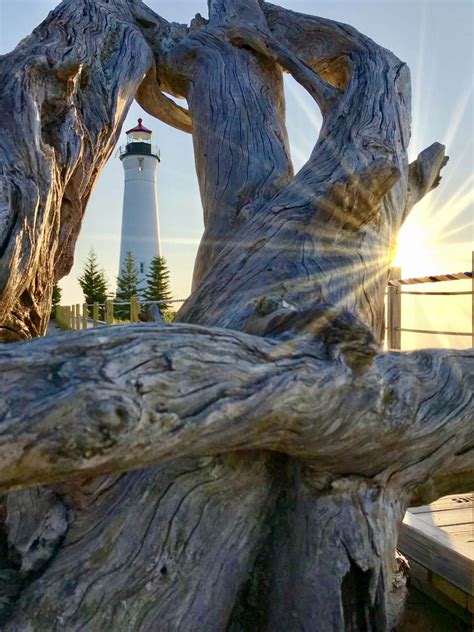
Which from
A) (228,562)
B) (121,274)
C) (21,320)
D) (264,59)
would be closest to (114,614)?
(228,562)

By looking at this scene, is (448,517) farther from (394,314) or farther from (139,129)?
(139,129)

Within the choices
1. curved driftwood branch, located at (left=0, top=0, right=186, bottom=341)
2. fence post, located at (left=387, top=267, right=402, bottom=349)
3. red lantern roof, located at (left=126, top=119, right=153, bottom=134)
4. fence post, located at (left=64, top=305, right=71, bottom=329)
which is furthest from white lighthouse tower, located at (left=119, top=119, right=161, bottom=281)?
curved driftwood branch, located at (left=0, top=0, right=186, bottom=341)

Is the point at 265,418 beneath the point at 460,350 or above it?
beneath

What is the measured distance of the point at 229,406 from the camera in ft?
4.39

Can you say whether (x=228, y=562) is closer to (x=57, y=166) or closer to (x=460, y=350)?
(x=460, y=350)

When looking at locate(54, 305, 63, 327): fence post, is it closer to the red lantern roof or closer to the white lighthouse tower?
the white lighthouse tower

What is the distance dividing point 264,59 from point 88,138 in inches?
53.3

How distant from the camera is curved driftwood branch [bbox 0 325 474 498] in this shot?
3.76ft

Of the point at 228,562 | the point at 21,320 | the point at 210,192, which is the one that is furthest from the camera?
the point at 210,192

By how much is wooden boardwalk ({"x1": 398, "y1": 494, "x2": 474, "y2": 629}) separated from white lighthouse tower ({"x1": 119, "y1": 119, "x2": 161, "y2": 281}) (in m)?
29.6

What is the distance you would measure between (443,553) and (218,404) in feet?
6.35

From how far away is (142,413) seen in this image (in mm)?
1212

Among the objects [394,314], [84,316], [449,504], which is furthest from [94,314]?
[449,504]

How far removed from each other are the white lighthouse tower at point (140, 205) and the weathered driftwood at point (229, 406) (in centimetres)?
2926
